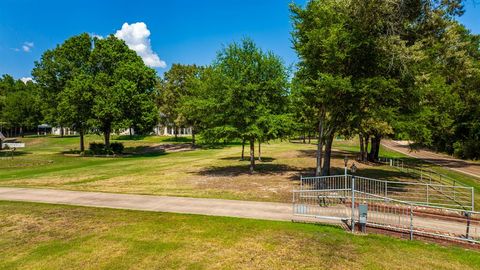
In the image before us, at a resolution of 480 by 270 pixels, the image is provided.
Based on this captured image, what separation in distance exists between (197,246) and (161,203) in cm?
626

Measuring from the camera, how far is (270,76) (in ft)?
83.6

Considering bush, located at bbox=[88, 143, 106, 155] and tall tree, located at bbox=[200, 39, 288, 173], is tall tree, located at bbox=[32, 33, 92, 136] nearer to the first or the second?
bush, located at bbox=[88, 143, 106, 155]

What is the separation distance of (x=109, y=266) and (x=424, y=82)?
18978 millimetres

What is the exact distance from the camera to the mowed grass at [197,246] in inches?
342

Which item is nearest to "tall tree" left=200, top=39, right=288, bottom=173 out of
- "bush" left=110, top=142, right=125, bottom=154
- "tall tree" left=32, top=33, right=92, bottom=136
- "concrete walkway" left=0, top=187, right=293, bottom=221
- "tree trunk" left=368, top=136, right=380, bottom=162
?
"concrete walkway" left=0, top=187, right=293, bottom=221

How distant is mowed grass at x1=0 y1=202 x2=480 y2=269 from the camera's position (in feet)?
28.5

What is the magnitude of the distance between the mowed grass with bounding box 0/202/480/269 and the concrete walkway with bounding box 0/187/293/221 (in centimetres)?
123

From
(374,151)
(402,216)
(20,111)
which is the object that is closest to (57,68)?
(20,111)

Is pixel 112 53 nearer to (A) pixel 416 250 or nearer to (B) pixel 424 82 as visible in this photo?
(B) pixel 424 82

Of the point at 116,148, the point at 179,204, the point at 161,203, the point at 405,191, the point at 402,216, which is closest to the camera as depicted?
the point at 402,216

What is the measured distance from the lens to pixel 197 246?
32.3 ft

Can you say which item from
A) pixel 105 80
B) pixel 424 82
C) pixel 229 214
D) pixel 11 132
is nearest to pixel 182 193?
pixel 229 214

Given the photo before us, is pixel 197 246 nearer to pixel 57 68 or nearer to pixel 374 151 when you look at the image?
pixel 374 151

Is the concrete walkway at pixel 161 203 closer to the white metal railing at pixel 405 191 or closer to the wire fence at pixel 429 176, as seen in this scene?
the white metal railing at pixel 405 191
